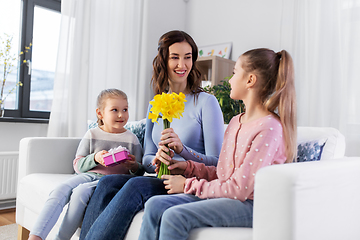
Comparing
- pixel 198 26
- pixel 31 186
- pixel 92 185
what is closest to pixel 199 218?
pixel 92 185

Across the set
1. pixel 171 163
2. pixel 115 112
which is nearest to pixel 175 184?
pixel 171 163

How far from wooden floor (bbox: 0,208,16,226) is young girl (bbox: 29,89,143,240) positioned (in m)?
0.96

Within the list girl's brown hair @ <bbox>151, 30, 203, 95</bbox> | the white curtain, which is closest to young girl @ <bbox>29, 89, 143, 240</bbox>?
girl's brown hair @ <bbox>151, 30, 203, 95</bbox>

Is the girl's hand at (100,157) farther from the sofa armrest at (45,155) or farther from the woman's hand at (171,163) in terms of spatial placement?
the sofa armrest at (45,155)

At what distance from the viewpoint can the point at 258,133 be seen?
105 cm

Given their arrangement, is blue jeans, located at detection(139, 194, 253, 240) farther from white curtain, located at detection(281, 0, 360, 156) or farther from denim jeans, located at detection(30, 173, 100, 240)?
white curtain, located at detection(281, 0, 360, 156)

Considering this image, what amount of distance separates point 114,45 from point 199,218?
2447mm

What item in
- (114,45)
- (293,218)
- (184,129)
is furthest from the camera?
(114,45)

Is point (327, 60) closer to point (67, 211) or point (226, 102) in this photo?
point (226, 102)

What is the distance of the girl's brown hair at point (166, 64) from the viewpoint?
155cm

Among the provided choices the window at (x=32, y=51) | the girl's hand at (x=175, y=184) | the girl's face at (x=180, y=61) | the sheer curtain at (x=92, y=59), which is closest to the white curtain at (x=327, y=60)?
the sheer curtain at (x=92, y=59)

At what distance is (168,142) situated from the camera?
1.20 metres

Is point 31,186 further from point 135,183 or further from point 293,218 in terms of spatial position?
point 293,218

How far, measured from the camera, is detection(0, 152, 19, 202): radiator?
2.41 metres
